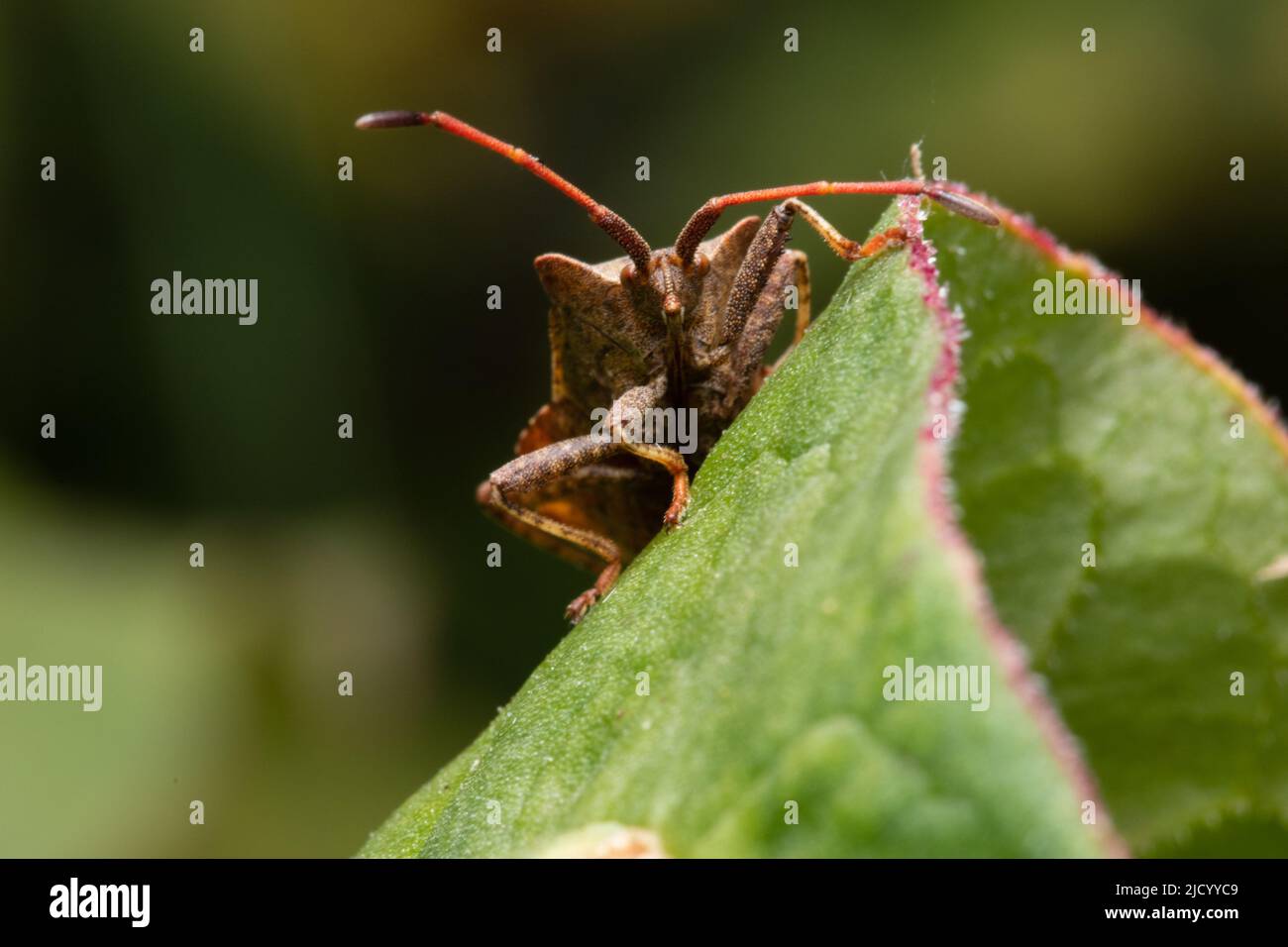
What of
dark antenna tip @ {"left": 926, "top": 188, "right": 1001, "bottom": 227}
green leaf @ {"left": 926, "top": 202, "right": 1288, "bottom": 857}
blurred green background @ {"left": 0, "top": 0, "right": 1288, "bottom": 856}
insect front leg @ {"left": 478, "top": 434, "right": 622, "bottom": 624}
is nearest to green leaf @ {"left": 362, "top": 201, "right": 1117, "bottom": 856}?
dark antenna tip @ {"left": 926, "top": 188, "right": 1001, "bottom": 227}

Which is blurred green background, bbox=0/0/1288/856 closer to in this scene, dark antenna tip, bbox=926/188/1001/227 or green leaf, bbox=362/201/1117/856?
dark antenna tip, bbox=926/188/1001/227

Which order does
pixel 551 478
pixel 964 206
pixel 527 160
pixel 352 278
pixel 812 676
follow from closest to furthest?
pixel 812 676, pixel 964 206, pixel 527 160, pixel 551 478, pixel 352 278

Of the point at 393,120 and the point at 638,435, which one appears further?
the point at 638,435

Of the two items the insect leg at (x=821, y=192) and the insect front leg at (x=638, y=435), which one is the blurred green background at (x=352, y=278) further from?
the insect front leg at (x=638, y=435)

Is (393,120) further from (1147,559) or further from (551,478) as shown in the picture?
(1147,559)

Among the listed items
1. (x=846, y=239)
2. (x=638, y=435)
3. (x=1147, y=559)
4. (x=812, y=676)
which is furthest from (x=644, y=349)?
(x=812, y=676)

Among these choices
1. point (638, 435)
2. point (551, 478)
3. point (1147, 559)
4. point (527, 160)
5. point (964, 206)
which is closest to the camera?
point (1147, 559)

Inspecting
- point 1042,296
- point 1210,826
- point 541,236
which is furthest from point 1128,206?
point 1210,826

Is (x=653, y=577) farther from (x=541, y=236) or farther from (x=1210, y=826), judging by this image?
(x=541, y=236)
